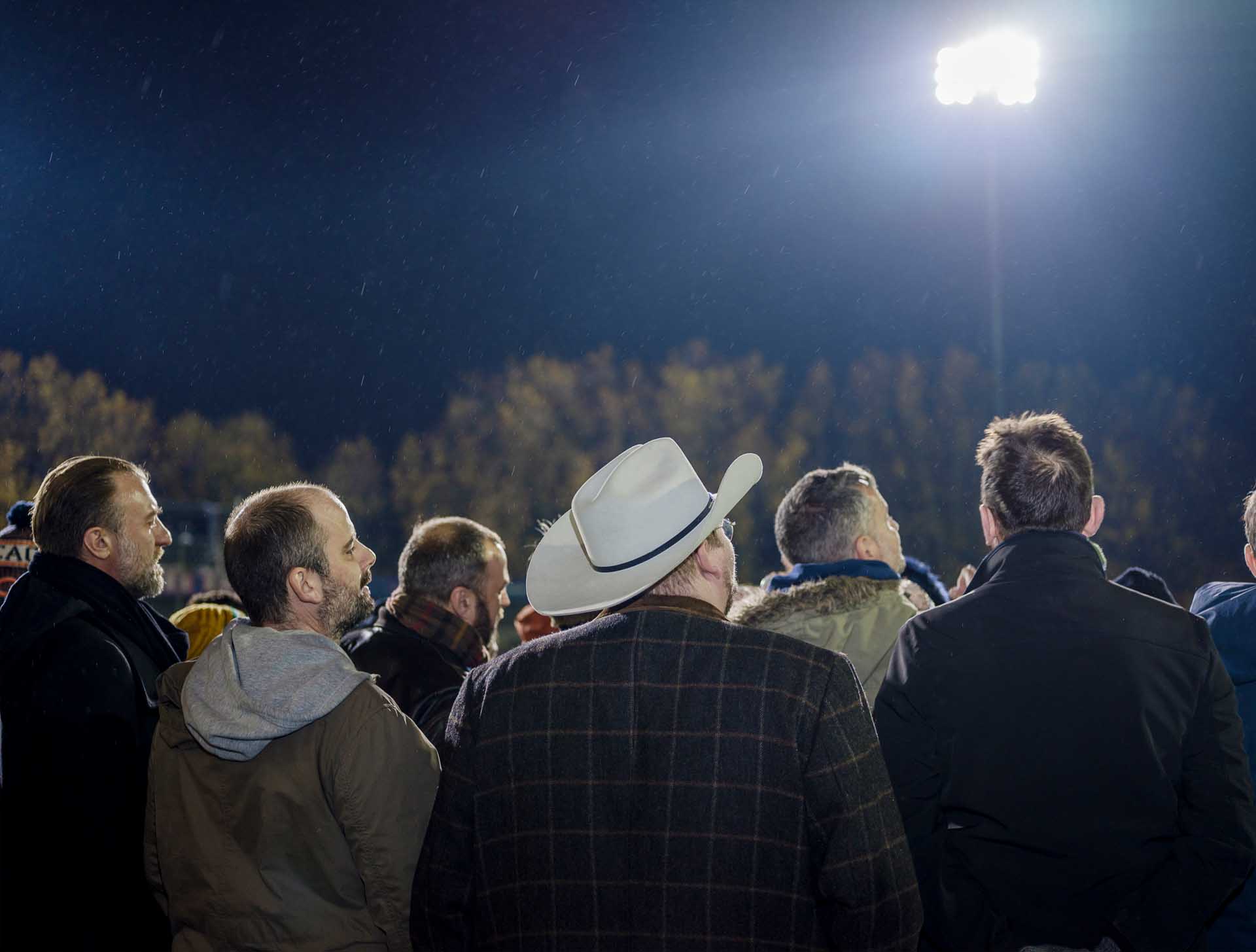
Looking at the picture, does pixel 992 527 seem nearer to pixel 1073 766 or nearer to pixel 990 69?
pixel 1073 766

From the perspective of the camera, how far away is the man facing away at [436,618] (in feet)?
8.30

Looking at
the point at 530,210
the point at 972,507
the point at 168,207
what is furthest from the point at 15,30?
the point at 972,507

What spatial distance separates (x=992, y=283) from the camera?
20.5 m

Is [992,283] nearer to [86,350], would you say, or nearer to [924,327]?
[924,327]

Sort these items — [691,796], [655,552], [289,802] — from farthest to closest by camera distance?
[289,802]
[655,552]
[691,796]

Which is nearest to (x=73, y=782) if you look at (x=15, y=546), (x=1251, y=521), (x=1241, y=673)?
(x=15, y=546)

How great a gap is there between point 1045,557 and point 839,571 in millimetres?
533

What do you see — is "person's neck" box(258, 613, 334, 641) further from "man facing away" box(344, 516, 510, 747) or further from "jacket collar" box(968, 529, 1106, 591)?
"jacket collar" box(968, 529, 1106, 591)

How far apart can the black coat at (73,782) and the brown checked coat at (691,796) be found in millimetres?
1000

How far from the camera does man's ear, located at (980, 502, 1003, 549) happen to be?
200 centimetres

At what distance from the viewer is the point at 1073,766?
1.78m

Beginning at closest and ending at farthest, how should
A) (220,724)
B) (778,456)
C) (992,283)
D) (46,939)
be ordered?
(220,724)
(46,939)
(778,456)
(992,283)

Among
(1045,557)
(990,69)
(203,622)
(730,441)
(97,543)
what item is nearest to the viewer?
(1045,557)

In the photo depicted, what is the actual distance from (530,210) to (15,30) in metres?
10.1
